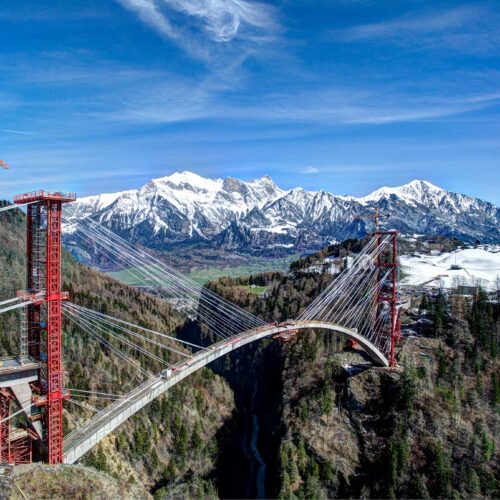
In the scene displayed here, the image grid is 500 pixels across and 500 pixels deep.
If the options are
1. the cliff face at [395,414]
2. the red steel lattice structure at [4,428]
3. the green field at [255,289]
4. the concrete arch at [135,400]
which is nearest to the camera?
the red steel lattice structure at [4,428]

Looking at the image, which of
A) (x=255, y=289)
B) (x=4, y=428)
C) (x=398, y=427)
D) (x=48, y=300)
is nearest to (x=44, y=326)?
(x=48, y=300)

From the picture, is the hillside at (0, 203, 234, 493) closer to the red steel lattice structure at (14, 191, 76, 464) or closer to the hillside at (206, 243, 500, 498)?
the hillside at (206, 243, 500, 498)

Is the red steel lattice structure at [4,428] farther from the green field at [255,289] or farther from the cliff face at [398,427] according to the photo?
the green field at [255,289]

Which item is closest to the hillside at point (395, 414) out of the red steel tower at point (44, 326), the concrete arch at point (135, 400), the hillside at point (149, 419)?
the hillside at point (149, 419)

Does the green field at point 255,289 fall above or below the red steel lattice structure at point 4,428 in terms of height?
above

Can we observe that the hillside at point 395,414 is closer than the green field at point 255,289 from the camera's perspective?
Yes

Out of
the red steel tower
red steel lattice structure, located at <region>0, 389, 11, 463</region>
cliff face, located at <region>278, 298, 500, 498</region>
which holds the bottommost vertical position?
cliff face, located at <region>278, 298, 500, 498</region>

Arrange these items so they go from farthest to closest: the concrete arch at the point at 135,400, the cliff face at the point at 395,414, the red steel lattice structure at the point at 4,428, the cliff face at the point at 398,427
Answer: the cliff face at the point at 395,414 → the cliff face at the point at 398,427 → the concrete arch at the point at 135,400 → the red steel lattice structure at the point at 4,428

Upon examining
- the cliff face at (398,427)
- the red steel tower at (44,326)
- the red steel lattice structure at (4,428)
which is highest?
the red steel tower at (44,326)

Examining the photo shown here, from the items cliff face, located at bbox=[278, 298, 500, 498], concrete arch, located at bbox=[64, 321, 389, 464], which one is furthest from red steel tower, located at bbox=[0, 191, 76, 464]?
cliff face, located at bbox=[278, 298, 500, 498]
